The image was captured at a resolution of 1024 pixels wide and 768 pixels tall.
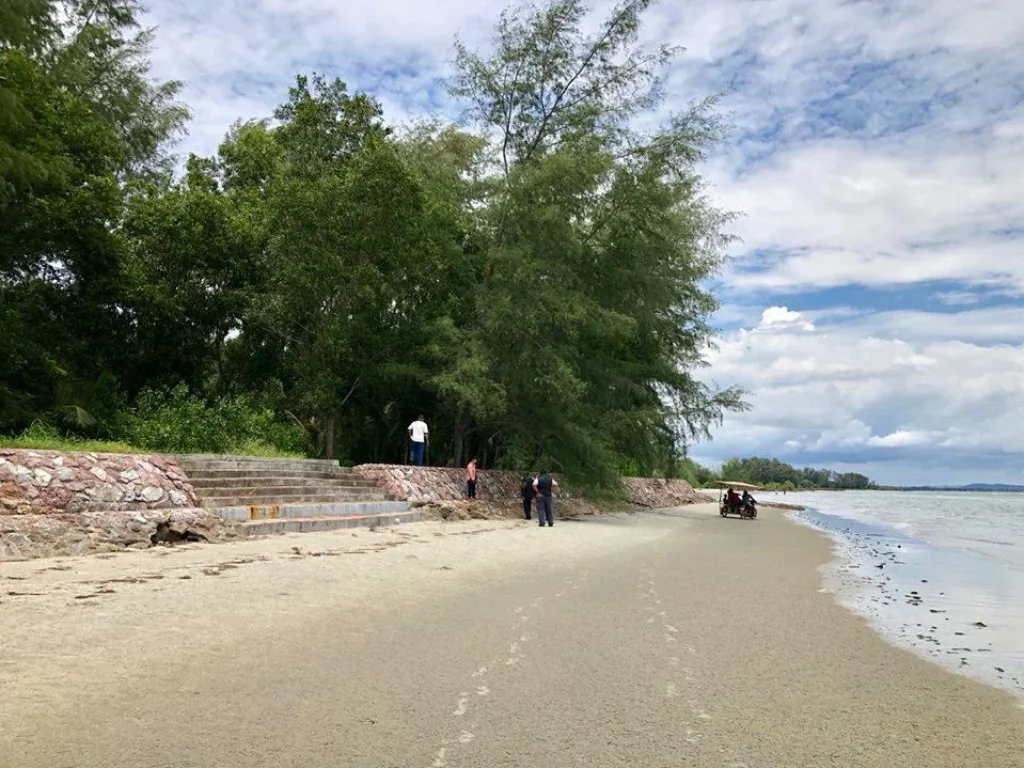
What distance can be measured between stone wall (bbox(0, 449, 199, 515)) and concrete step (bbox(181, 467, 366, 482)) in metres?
0.78

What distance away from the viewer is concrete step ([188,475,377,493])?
1286 cm

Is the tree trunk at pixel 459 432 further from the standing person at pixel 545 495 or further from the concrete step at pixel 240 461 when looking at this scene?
the concrete step at pixel 240 461

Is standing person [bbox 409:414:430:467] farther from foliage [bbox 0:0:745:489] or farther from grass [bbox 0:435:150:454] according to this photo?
grass [bbox 0:435:150:454]

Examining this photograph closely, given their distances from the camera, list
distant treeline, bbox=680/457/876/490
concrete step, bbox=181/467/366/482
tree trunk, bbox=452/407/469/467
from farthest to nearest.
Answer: distant treeline, bbox=680/457/876/490
tree trunk, bbox=452/407/469/467
concrete step, bbox=181/467/366/482

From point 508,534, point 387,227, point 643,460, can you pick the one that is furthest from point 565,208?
point 508,534

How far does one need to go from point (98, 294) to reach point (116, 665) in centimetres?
1585

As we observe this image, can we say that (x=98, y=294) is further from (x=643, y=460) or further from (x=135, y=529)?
(x=643, y=460)

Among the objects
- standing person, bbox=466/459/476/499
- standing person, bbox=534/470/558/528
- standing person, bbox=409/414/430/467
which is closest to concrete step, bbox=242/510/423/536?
standing person, bbox=409/414/430/467

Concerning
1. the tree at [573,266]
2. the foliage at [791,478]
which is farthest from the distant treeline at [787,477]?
the tree at [573,266]

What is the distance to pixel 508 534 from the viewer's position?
52.2 ft

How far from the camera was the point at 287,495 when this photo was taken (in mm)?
14336

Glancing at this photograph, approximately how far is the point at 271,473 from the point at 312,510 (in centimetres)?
137

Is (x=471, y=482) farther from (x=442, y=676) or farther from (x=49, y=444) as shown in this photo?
(x=442, y=676)

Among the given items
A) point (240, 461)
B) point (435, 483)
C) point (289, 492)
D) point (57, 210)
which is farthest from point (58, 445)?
point (435, 483)
